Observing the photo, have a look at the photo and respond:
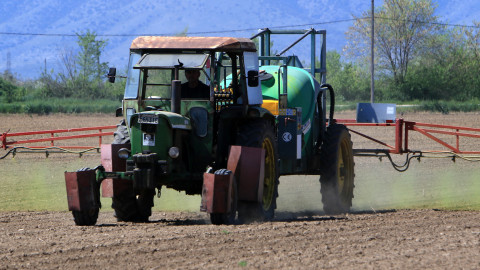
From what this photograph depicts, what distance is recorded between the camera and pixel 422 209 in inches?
541

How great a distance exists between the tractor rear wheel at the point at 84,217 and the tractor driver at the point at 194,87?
1905 millimetres

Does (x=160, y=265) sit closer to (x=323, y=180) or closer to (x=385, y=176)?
(x=323, y=180)

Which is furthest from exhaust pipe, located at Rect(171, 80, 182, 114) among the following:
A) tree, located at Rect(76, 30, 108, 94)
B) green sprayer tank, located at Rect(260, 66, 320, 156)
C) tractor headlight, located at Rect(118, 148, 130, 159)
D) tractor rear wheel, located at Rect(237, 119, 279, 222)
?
tree, located at Rect(76, 30, 108, 94)

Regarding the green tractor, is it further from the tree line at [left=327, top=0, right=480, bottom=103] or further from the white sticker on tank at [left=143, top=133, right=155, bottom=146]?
the tree line at [left=327, top=0, right=480, bottom=103]

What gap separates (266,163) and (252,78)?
1285 millimetres

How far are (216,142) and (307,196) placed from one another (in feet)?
18.9

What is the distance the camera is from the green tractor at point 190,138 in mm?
10594

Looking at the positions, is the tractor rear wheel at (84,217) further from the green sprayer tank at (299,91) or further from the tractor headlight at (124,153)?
the green sprayer tank at (299,91)

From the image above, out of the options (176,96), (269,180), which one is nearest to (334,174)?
(269,180)

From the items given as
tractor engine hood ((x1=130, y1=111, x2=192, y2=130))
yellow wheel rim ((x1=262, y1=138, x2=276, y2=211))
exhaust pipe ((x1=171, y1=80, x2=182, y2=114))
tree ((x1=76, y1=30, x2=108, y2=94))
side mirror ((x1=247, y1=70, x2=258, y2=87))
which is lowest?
yellow wheel rim ((x1=262, y1=138, x2=276, y2=211))

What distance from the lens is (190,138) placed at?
11.0m

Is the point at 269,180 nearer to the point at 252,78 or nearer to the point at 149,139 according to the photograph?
the point at 252,78

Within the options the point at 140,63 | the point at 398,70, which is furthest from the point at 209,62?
the point at 398,70

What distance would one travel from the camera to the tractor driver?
1109 cm
